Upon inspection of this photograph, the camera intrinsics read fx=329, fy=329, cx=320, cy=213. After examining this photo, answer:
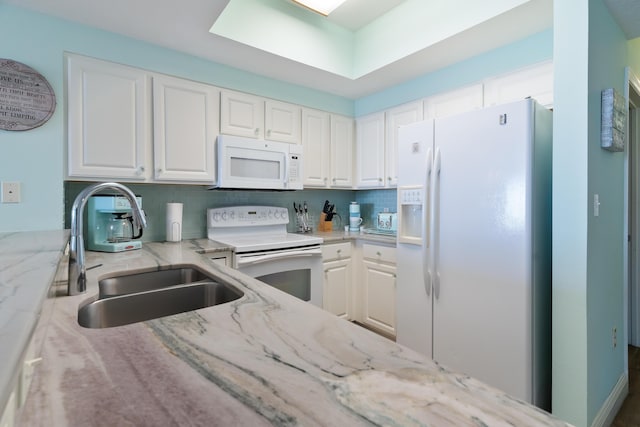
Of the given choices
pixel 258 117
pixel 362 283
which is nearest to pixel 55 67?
pixel 258 117

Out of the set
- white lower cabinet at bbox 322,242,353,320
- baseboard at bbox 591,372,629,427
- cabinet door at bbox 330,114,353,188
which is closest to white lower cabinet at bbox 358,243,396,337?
white lower cabinet at bbox 322,242,353,320

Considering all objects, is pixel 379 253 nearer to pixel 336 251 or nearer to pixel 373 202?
pixel 336 251

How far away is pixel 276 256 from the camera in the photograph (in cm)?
238

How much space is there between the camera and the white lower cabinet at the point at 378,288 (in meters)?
2.69

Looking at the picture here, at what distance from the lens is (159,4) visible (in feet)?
5.94

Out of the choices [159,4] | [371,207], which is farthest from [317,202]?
[159,4]

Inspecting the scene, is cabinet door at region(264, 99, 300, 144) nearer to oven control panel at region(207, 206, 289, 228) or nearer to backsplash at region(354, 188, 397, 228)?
oven control panel at region(207, 206, 289, 228)

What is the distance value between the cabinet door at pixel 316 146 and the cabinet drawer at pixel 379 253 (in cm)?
76

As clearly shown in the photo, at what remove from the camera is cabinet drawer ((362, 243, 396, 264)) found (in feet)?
8.81

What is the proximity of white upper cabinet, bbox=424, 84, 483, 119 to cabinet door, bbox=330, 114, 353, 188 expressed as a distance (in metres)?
0.85

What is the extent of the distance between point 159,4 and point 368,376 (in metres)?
2.13

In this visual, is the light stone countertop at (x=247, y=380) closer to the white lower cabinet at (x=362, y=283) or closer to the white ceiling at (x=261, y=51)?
the white ceiling at (x=261, y=51)

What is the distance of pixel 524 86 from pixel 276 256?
2.06 metres

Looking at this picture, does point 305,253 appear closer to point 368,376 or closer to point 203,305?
point 203,305
